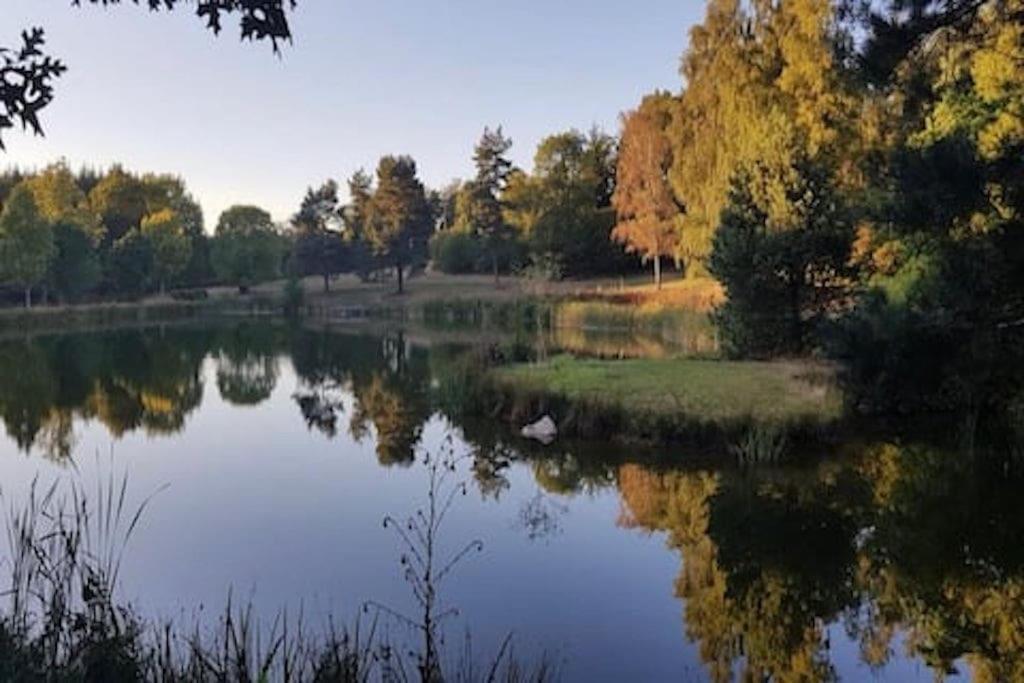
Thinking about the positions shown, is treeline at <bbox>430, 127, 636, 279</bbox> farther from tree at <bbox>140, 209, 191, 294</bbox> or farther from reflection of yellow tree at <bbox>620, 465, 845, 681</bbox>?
reflection of yellow tree at <bbox>620, 465, 845, 681</bbox>

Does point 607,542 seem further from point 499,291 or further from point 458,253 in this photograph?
point 458,253

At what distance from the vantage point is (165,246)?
66.3 metres

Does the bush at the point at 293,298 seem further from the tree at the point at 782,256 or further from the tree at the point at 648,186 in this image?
the tree at the point at 782,256

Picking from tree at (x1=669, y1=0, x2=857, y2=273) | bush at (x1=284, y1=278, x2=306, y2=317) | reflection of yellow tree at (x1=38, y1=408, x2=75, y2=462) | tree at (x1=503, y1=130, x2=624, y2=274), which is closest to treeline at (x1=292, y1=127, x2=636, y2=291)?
tree at (x1=503, y1=130, x2=624, y2=274)

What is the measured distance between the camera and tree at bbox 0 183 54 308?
49750 millimetres

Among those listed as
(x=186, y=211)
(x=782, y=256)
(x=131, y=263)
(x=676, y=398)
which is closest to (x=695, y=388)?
(x=676, y=398)

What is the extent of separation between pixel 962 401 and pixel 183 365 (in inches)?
974

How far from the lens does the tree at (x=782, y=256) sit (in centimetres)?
→ 2062

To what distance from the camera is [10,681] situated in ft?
12.4

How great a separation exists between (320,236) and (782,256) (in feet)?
189

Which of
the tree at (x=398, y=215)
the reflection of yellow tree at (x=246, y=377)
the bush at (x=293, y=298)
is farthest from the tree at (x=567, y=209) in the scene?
the reflection of yellow tree at (x=246, y=377)

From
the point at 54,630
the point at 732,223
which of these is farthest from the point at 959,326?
the point at 732,223

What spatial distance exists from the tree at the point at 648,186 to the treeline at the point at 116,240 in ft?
106

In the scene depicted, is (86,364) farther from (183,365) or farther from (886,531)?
(886,531)
